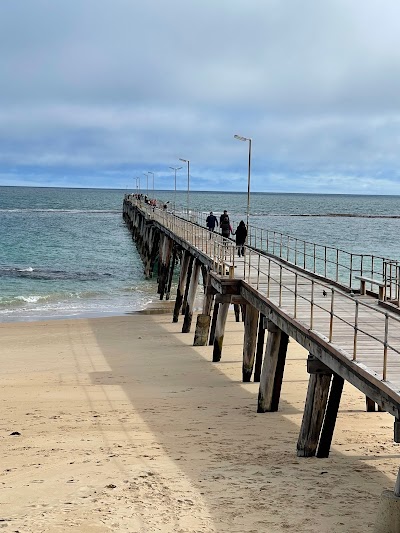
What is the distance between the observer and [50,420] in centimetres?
1287

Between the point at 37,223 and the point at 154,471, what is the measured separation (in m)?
75.2

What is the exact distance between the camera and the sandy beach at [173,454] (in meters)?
8.74

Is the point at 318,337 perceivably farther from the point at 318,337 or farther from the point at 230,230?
the point at 230,230

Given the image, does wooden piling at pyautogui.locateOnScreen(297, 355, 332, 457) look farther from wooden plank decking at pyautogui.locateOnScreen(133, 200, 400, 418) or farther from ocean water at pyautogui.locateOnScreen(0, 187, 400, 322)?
ocean water at pyautogui.locateOnScreen(0, 187, 400, 322)

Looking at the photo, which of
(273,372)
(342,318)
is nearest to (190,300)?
(273,372)

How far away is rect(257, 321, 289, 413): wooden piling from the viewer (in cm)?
1333

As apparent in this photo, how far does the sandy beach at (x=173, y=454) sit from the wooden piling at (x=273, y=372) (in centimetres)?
21

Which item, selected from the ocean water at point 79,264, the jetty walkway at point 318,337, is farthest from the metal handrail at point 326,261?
the ocean water at point 79,264

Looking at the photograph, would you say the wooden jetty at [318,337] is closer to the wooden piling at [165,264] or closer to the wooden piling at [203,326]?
the wooden piling at [203,326]

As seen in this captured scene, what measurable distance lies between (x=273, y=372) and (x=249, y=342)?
284 cm

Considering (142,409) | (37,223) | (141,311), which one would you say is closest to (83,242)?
(37,223)

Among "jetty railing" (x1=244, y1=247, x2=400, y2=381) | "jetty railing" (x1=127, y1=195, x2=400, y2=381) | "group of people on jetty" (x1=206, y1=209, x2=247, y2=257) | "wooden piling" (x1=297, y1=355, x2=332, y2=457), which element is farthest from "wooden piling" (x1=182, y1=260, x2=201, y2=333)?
"wooden piling" (x1=297, y1=355, x2=332, y2=457)

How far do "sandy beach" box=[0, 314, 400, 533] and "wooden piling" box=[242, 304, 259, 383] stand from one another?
0.28 metres

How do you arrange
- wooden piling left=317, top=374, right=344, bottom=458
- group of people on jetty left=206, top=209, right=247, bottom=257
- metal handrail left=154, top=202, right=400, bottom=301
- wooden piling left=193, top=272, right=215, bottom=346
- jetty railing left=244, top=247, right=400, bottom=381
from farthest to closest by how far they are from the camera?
group of people on jetty left=206, top=209, right=247, bottom=257 < wooden piling left=193, top=272, right=215, bottom=346 < metal handrail left=154, top=202, right=400, bottom=301 < wooden piling left=317, top=374, right=344, bottom=458 < jetty railing left=244, top=247, right=400, bottom=381
